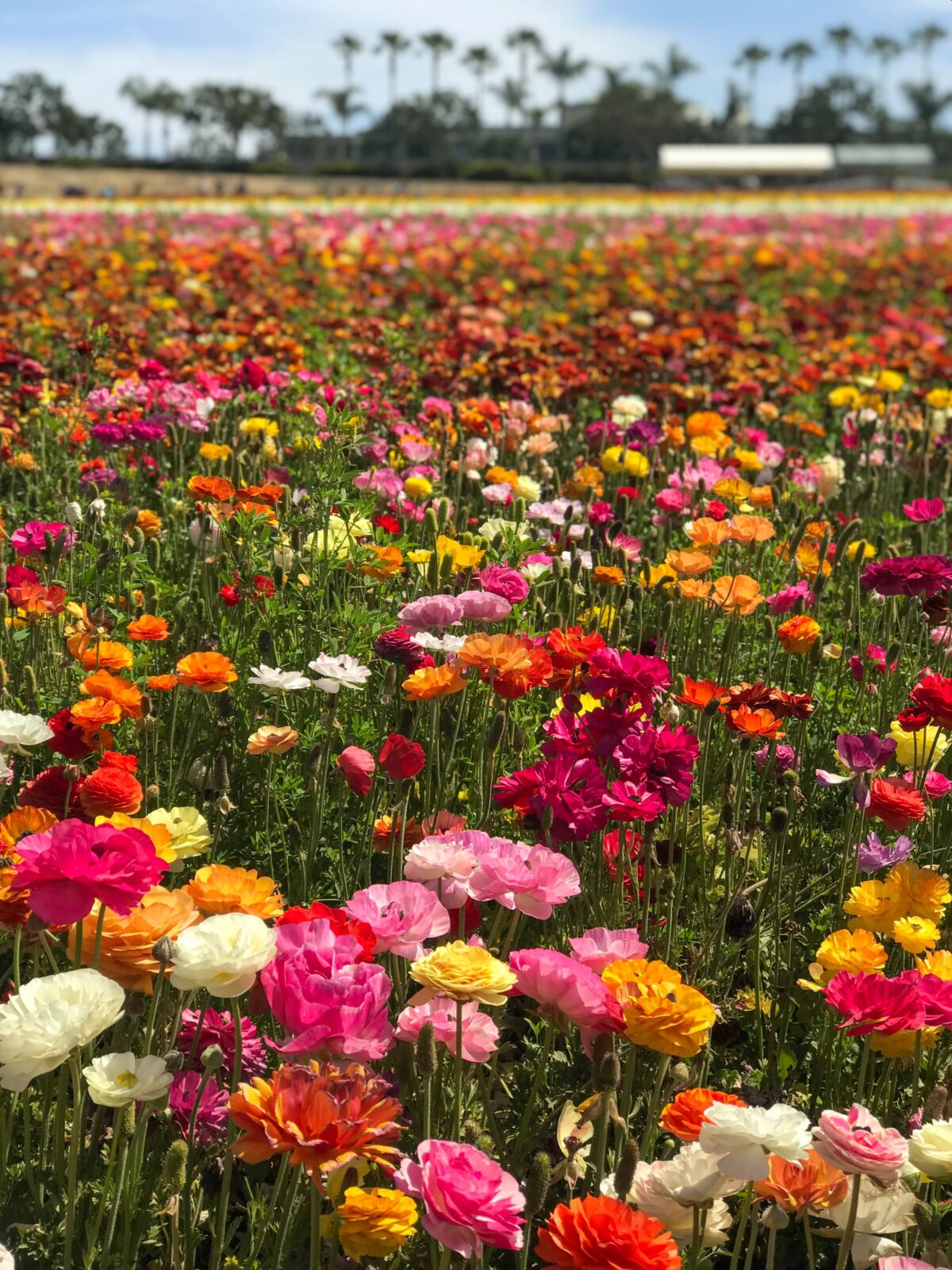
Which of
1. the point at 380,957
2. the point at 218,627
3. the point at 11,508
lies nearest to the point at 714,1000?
the point at 380,957

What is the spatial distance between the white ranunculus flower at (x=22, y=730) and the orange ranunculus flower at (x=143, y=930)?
14.3 inches

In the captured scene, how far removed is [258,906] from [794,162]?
61.9 metres

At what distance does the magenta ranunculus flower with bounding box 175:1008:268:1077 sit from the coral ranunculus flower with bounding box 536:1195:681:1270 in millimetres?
583

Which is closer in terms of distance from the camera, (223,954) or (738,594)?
(223,954)

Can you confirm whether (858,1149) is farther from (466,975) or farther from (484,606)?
(484,606)

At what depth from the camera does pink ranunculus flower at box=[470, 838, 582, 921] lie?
5.20 feet

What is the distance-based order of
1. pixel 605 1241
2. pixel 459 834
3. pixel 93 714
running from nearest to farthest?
pixel 605 1241 < pixel 459 834 < pixel 93 714

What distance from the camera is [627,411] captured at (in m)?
4.32

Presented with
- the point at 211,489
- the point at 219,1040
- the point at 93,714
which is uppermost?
the point at 211,489

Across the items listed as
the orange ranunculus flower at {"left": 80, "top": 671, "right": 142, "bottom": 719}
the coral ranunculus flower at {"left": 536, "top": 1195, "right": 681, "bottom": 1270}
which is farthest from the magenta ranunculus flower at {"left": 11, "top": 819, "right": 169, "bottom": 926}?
the orange ranunculus flower at {"left": 80, "top": 671, "right": 142, "bottom": 719}

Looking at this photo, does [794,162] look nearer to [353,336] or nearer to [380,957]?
[353,336]

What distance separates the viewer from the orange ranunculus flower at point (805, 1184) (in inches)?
53.5

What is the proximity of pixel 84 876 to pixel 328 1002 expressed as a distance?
281 mm

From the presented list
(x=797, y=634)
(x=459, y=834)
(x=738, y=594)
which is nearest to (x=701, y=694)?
(x=797, y=634)
